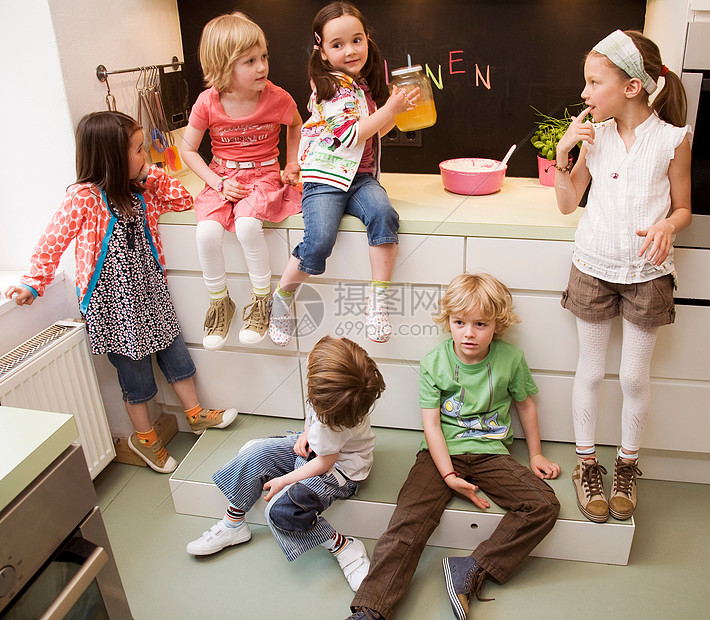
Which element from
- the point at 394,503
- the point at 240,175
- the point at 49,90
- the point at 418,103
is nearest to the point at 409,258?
the point at 418,103

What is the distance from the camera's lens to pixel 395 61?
1.97 meters

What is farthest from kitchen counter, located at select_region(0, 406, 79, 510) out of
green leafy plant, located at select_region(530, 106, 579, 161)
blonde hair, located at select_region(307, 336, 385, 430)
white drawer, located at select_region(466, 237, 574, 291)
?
green leafy plant, located at select_region(530, 106, 579, 161)

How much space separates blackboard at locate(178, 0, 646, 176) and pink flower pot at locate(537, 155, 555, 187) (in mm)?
99

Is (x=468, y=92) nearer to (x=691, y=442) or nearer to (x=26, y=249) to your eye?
(x=691, y=442)

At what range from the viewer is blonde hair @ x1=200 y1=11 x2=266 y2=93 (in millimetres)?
1569

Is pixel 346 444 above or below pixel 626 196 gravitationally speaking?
below

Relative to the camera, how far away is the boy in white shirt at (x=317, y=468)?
1.42 m

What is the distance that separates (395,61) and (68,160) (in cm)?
93

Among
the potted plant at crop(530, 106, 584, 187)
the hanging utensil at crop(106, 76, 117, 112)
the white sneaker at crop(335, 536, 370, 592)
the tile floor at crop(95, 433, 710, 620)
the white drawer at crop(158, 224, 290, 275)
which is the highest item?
the hanging utensil at crop(106, 76, 117, 112)

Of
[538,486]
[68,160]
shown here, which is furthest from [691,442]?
[68,160]

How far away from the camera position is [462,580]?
4.86ft

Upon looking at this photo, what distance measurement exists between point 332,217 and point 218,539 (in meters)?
0.81

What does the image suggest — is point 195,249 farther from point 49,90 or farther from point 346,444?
point 346,444

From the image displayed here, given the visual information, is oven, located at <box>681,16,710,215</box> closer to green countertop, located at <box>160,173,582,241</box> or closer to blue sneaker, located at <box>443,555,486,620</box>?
green countertop, located at <box>160,173,582,241</box>
